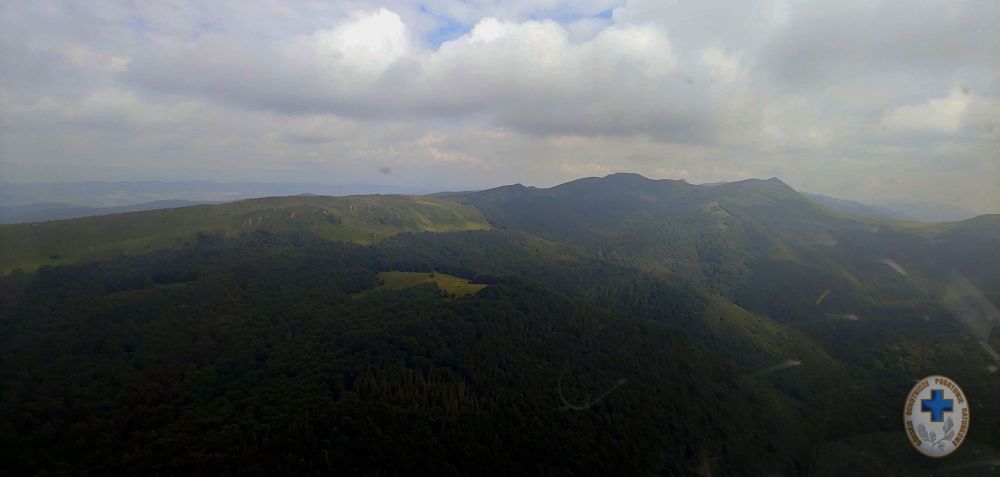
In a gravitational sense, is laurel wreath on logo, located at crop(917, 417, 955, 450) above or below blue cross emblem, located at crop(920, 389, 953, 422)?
below

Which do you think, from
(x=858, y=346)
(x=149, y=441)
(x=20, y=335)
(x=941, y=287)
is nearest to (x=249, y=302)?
(x=20, y=335)

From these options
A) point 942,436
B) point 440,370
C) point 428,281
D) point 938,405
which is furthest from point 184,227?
point 942,436

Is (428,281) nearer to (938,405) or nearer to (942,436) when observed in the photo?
(942,436)

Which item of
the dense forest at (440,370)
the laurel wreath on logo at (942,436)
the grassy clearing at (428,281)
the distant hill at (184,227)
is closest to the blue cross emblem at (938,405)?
the laurel wreath on logo at (942,436)

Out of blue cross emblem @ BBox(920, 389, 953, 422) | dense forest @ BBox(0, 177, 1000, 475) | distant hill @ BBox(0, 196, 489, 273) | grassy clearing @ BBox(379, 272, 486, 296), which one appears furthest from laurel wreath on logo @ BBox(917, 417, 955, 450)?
distant hill @ BBox(0, 196, 489, 273)

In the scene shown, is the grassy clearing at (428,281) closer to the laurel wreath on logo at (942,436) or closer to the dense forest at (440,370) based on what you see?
the dense forest at (440,370)

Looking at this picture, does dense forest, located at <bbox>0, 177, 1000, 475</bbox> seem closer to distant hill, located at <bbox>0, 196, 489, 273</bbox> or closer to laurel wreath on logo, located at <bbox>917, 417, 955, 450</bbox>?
distant hill, located at <bbox>0, 196, 489, 273</bbox>

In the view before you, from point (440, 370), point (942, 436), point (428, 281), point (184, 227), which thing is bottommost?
point (440, 370)
